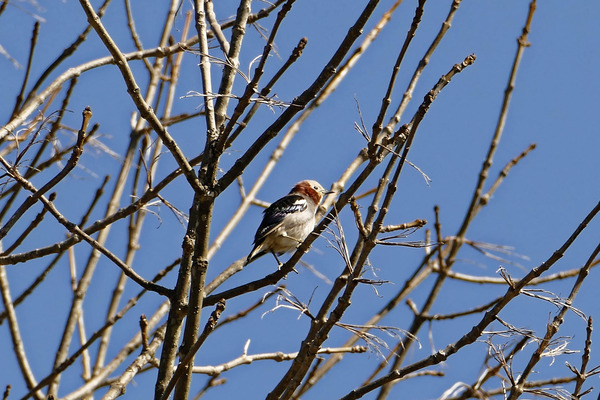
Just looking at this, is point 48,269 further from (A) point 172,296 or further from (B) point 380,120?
(B) point 380,120

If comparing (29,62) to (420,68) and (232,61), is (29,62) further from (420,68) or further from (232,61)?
(420,68)

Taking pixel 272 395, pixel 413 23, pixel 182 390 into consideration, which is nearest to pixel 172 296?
pixel 182 390

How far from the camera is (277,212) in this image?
→ 681 centimetres

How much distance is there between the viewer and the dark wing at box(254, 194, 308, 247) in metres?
6.46

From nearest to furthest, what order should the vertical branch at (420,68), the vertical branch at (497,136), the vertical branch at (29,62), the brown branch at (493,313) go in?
the brown branch at (493,313) → the vertical branch at (420,68) → the vertical branch at (29,62) → the vertical branch at (497,136)

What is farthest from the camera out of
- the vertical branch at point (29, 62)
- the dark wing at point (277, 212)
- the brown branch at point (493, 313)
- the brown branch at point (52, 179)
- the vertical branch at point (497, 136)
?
the dark wing at point (277, 212)

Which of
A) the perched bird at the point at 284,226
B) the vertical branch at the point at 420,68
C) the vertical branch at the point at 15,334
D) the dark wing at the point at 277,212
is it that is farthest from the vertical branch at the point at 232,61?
the dark wing at the point at 277,212

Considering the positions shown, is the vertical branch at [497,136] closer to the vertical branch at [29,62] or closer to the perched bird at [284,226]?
the perched bird at [284,226]

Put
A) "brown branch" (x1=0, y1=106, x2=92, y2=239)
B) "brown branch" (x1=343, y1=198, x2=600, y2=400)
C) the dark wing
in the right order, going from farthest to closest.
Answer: the dark wing → "brown branch" (x1=0, y1=106, x2=92, y2=239) → "brown branch" (x1=343, y1=198, x2=600, y2=400)

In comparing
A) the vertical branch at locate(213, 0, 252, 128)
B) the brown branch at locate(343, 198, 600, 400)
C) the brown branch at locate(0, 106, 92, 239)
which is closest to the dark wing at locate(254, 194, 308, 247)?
Answer: the vertical branch at locate(213, 0, 252, 128)

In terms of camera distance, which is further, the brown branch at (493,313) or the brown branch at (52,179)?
the brown branch at (52,179)

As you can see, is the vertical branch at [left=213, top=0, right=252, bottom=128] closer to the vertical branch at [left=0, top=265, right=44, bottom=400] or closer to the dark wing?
the vertical branch at [left=0, top=265, right=44, bottom=400]

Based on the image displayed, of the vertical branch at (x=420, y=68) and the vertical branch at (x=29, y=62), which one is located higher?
the vertical branch at (x=29, y=62)

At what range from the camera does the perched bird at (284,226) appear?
6.46 metres
